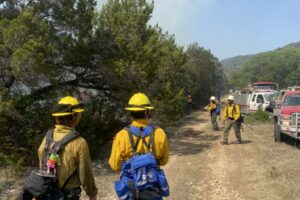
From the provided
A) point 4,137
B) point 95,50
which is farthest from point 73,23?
point 4,137

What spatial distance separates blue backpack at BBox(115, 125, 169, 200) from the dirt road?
5244 mm

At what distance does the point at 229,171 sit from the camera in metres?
12.3

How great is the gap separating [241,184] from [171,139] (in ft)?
32.0

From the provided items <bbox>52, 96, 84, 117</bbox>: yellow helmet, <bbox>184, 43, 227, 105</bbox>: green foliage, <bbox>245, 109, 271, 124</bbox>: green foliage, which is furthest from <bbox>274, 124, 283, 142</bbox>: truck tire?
<bbox>184, 43, 227, 105</bbox>: green foliage

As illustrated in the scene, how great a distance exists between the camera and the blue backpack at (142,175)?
450 centimetres

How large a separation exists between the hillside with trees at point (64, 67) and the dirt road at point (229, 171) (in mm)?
2433

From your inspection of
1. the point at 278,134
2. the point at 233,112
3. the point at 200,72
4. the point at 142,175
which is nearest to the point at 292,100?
the point at 278,134

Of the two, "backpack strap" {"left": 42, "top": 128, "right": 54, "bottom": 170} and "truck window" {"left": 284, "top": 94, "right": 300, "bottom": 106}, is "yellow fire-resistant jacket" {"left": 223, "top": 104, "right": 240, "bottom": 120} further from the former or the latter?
"backpack strap" {"left": 42, "top": 128, "right": 54, "bottom": 170}

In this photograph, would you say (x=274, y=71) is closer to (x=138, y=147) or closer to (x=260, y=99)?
(x=260, y=99)

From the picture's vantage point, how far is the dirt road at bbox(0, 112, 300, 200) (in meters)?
10.00

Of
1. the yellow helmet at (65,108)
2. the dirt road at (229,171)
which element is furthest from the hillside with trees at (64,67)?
the yellow helmet at (65,108)

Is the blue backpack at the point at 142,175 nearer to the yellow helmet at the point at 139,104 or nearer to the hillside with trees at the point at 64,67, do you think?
the yellow helmet at the point at 139,104

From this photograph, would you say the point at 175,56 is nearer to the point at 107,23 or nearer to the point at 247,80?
the point at 107,23

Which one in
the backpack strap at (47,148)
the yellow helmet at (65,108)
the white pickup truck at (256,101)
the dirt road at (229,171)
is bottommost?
the dirt road at (229,171)
